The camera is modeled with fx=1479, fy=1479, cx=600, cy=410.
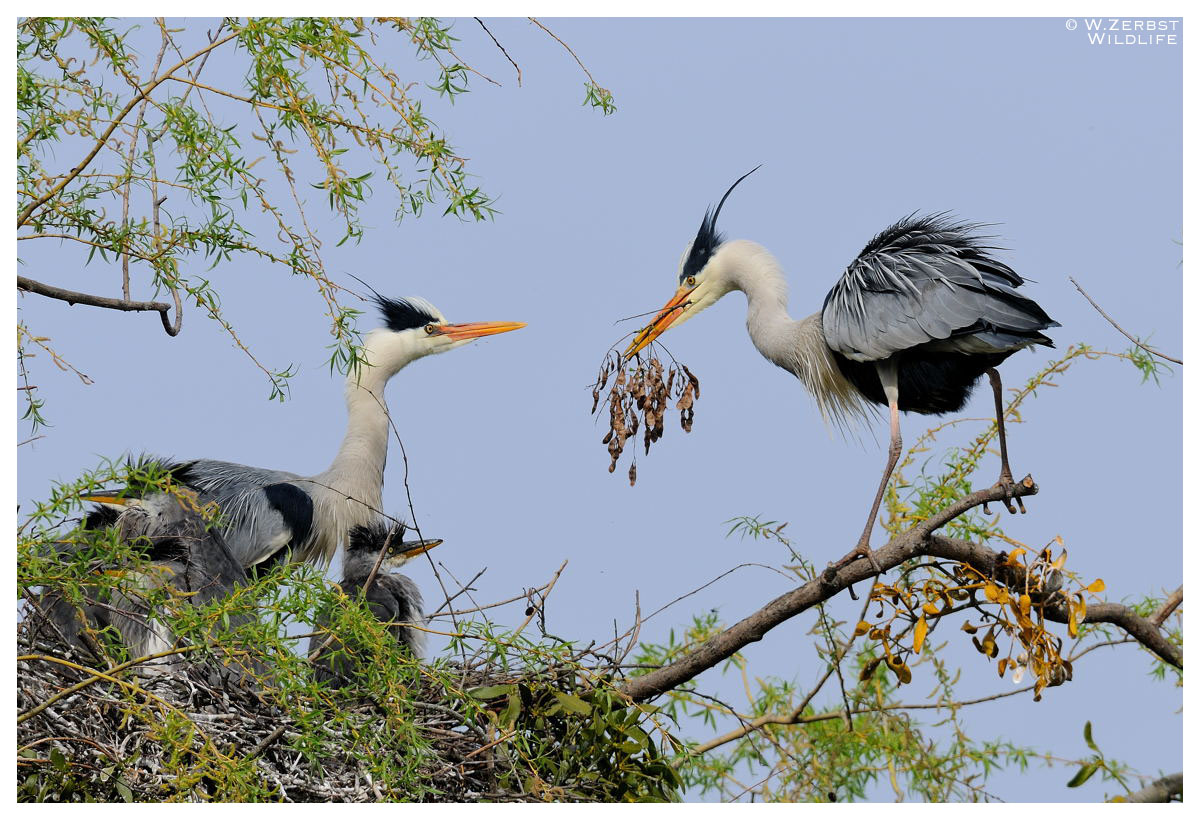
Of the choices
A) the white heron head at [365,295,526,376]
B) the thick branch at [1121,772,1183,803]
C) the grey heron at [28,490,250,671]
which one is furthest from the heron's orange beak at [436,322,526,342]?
the thick branch at [1121,772,1183,803]

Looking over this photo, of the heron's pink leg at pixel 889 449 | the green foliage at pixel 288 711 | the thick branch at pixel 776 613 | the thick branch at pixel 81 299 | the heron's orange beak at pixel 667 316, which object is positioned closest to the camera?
the green foliage at pixel 288 711

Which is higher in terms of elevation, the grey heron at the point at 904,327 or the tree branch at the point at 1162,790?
the grey heron at the point at 904,327

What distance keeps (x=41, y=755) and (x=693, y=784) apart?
1861 mm

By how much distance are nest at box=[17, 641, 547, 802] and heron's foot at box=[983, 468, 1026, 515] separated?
132 cm

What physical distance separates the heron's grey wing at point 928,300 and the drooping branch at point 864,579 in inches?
24.5

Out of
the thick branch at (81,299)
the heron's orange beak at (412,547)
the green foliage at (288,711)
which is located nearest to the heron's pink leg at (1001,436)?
the green foliage at (288,711)

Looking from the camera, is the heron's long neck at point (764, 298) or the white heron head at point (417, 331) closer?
the heron's long neck at point (764, 298)

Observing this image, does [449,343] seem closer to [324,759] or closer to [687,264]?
[687,264]

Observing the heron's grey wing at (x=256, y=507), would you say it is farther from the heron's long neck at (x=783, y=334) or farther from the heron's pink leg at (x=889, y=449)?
the heron's pink leg at (x=889, y=449)

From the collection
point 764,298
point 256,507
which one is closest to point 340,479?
point 256,507

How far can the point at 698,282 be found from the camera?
4988 mm

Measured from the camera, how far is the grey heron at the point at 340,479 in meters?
4.81
